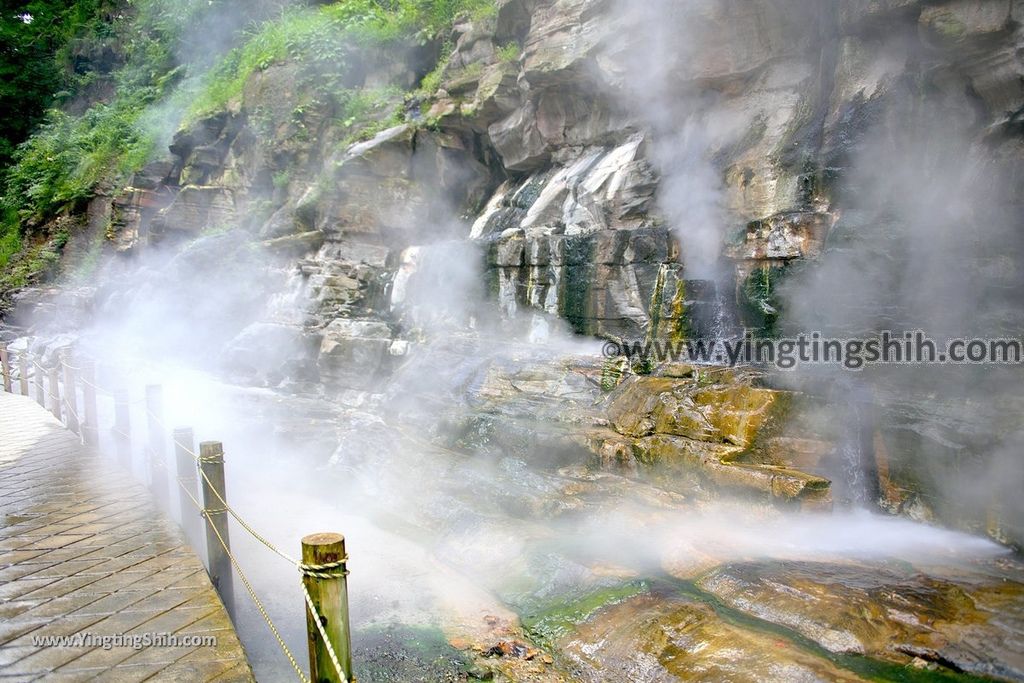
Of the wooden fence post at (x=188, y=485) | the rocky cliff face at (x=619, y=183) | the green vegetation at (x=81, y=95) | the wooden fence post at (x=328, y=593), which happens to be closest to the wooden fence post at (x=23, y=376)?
the rocky cliff face at (x=619, y=183)

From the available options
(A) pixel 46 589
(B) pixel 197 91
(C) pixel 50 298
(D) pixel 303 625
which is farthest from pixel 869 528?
(B) pixel 197 91

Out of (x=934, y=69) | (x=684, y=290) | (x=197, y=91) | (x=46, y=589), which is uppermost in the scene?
(x=197, y=91)

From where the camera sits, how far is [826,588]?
457 cm

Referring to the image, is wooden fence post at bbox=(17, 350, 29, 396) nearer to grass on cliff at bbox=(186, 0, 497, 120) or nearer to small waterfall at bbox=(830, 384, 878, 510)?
grass on cliff at bbox=(186, 0, 497, 120)

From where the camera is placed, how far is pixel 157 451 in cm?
575

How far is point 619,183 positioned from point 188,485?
25.6 ft

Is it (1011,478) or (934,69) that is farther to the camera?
(934,69)

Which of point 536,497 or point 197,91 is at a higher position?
point 197,91

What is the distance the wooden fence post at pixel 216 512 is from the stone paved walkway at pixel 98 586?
17 cm

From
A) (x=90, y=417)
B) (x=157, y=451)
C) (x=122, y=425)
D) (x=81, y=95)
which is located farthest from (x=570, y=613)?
(x=81, y=95)

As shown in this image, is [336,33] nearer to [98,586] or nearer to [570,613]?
[98,586]

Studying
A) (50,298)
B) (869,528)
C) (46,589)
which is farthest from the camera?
(50,298)

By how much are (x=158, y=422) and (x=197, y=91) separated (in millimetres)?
19826

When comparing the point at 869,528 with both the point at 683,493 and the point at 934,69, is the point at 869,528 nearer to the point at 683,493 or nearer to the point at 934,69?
the point at 683,493
